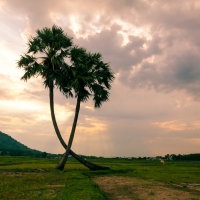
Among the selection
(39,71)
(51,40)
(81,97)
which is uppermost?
(51,40)

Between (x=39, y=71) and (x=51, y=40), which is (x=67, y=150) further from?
(x=51, y=40)

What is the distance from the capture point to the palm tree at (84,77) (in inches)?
1072

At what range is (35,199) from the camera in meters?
10.4

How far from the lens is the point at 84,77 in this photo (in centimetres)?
2714

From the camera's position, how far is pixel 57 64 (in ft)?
90.7

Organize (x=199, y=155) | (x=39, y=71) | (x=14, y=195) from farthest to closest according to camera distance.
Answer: (x=199, y=155) → (x=39, y=71) → (x=14, y=195)

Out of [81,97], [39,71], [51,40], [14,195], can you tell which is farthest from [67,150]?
[14,195]

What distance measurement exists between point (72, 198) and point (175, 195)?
577 cm

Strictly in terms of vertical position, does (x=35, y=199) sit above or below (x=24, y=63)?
below

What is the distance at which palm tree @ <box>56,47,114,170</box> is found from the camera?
27.2 metres

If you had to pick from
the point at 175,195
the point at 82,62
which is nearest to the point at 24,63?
the point at 82,62

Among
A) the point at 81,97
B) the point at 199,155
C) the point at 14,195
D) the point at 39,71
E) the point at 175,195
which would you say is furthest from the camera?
the point at 199,155

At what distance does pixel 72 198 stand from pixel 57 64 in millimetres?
19327

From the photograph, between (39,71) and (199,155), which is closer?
(39,71)
